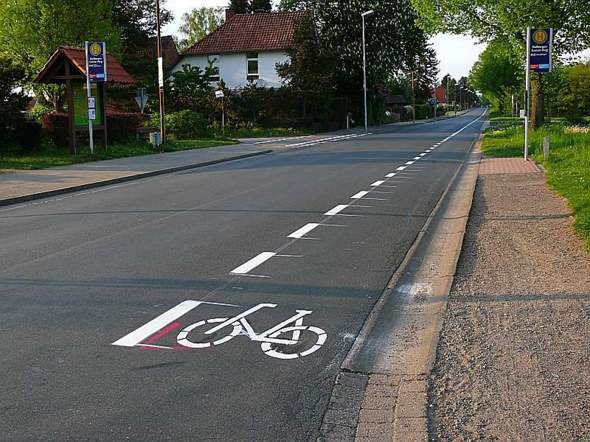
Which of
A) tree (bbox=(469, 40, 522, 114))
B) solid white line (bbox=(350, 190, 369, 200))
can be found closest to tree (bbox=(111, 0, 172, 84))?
tree (bbox=(469, 40, 522, 114))

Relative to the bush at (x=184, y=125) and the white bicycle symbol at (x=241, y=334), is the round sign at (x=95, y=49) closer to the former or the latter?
the bush at (x=184, y=125)

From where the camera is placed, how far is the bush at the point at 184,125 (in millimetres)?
40219

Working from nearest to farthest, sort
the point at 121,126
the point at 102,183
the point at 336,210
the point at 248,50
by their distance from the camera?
the point at 336,210
the point at 102,183
the point at 121,126
the point at 248,50

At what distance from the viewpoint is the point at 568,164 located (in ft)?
61.4

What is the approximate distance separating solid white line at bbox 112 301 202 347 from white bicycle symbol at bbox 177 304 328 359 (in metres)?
0.24

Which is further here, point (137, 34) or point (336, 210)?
point (137, 34)

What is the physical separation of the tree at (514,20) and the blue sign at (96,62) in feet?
58.5

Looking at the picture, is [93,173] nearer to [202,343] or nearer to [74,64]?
[74,64]

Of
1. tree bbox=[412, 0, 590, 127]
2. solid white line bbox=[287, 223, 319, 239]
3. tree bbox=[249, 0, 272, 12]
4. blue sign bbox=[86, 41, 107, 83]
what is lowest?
solid white line bbox=[287, 223, 319, 239]

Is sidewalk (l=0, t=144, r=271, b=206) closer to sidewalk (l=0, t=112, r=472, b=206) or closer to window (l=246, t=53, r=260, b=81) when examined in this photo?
sidewalk (l=0, t=112, r=472, b=206)

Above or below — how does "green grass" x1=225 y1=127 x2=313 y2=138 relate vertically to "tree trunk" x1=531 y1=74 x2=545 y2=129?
below

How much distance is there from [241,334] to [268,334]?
0.69 ft

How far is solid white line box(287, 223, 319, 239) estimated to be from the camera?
10.3 m

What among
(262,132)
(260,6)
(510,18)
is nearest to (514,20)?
(510,18)
